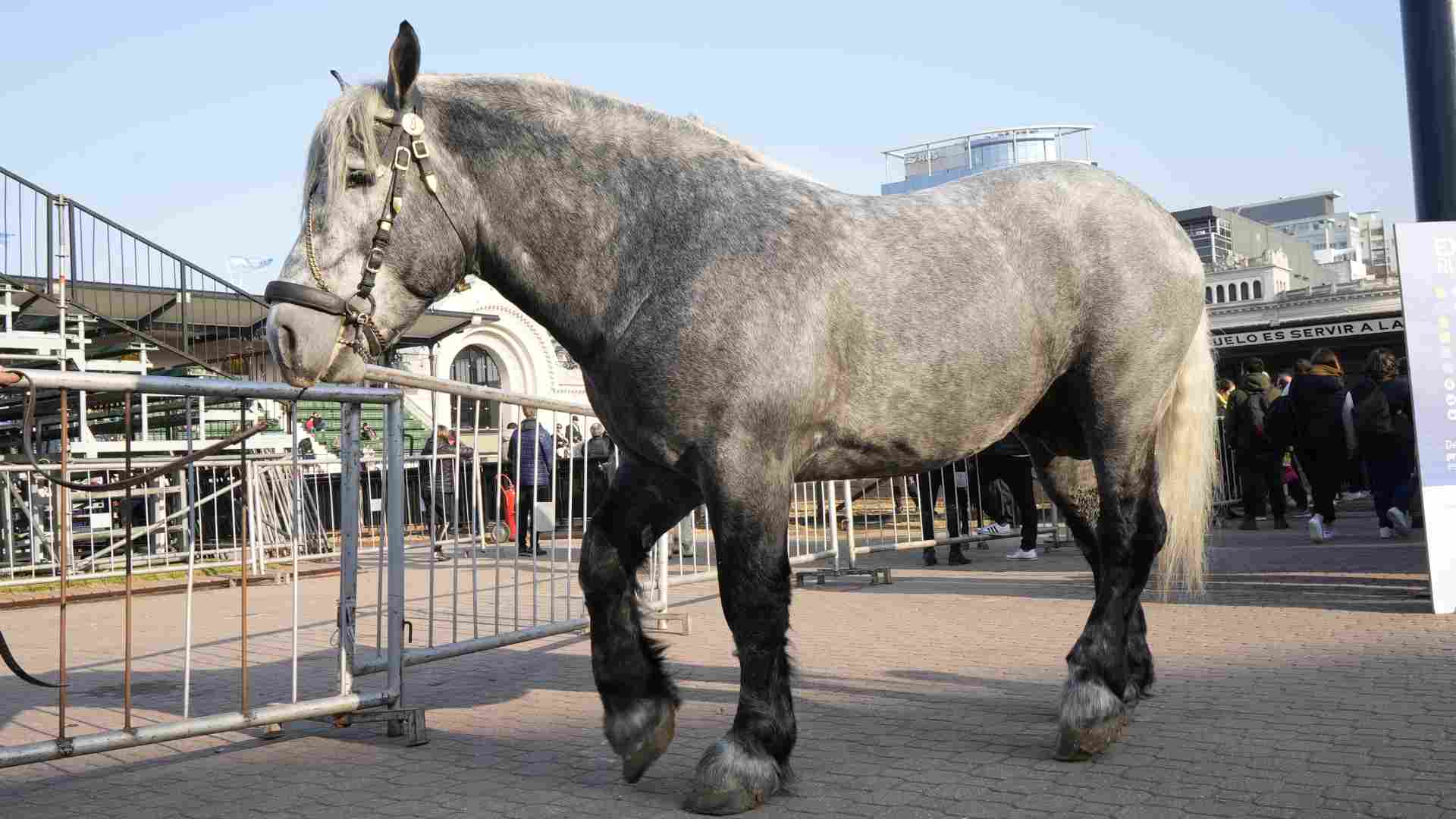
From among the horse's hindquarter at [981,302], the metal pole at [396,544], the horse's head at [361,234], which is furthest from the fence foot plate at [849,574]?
the horse's head at [361,234]

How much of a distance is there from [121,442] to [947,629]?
1224 centimetres

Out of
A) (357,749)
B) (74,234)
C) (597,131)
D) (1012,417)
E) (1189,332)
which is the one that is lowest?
(357,749)

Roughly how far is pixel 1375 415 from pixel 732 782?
9587 millimetres

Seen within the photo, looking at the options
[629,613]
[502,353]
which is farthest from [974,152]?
[629,613]

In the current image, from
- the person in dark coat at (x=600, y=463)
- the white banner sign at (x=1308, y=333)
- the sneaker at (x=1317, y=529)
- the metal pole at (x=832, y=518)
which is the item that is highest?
the white banner sign at (x=1308, y=333)

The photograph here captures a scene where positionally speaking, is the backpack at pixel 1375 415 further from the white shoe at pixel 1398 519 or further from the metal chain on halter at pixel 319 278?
the metal chain on halter at pixel 319 278

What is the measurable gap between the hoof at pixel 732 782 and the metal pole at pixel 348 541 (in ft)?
6.36

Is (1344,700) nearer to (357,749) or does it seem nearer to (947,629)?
(947,629)

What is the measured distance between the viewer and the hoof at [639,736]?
3.77m

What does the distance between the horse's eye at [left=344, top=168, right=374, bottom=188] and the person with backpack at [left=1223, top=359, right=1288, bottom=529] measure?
508 inches

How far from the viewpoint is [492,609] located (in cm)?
936

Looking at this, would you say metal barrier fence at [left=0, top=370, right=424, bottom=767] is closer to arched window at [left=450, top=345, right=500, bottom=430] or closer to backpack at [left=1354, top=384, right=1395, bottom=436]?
backpack at [left=1354, top=384, right=1395, bottom=436]

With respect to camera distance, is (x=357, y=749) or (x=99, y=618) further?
(x=99, y=618)

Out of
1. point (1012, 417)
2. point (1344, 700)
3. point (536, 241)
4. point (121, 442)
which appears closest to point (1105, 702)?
point (1012, 417)
